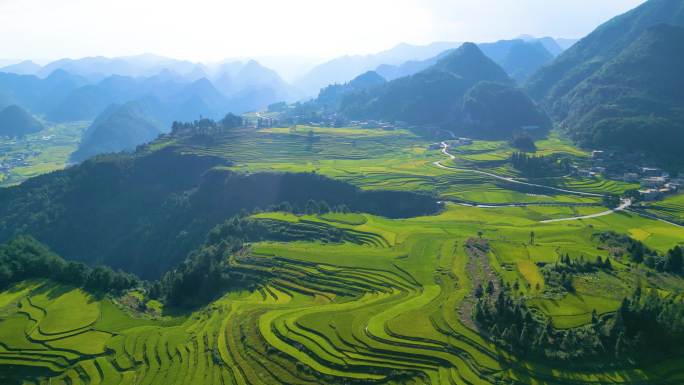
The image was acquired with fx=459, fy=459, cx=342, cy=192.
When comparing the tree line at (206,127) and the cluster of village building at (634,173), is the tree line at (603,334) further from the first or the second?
the tree line at (206,127)

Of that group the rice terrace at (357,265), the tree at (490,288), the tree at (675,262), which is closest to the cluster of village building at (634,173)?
the rice terrace at (357,265)

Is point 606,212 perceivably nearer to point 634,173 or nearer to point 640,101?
point 634,173

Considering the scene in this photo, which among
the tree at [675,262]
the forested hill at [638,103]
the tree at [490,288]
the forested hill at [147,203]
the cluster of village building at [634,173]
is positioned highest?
the forested hill at [638,103]

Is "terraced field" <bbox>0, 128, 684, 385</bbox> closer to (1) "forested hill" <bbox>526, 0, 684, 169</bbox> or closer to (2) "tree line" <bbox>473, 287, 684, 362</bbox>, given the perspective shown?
(2) "tree line" <bbox>473, 287, 684, 362</bbox>

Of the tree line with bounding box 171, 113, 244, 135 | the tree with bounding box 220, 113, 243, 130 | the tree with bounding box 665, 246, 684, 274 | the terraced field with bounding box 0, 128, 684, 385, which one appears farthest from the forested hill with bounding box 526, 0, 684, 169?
the tree line with bounding box 171, 113, 244, 135

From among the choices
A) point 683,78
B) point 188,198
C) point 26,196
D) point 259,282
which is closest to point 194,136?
point 188,198

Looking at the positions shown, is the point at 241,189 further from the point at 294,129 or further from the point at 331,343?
the point at 331,343

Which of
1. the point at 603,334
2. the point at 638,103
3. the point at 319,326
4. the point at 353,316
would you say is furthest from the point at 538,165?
the point at 319,326
